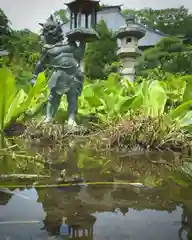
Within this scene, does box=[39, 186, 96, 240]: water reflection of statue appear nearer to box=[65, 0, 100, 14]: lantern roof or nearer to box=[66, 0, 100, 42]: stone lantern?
box=[66, 0, 100, 42]: stone lantern

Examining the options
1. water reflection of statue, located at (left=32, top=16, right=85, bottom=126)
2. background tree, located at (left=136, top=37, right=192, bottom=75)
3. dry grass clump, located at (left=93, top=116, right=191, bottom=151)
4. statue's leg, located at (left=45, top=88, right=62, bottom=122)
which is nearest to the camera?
dry grass clump, located at (left=93, top=116, right=191, bottom=151)

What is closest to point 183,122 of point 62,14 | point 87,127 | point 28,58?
point 87,127

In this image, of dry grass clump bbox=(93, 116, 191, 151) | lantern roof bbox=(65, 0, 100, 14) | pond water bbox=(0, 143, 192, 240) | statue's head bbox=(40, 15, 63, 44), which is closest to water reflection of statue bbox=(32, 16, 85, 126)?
statue's head bbox=(40, 15, 63, 44)

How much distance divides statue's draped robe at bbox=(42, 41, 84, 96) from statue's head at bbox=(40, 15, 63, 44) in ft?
0.17

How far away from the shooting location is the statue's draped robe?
3586 mm

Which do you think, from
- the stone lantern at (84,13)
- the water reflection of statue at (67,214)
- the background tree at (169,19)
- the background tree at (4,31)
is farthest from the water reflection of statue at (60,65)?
the background tree at (169,19)

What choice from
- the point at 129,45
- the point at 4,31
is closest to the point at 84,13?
the point at 129,45

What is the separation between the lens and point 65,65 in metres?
3.74

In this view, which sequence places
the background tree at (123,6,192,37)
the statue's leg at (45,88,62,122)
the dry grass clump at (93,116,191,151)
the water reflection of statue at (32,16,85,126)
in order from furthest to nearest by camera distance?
the background tree at (123,6,192,37), the statue's leg at (45,88,62,122), the water reflection of statue at (32,16,85,126), the dry grass clump at (93,116,191,151)

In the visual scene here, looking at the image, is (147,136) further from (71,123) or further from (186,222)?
(186,222)

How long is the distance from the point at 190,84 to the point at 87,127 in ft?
4.07

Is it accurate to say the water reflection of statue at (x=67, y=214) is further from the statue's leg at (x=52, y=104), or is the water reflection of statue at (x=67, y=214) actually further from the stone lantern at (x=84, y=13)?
the stone lantern at (x=84, y=13)

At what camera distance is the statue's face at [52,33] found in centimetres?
342

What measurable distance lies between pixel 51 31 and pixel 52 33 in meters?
0.02
